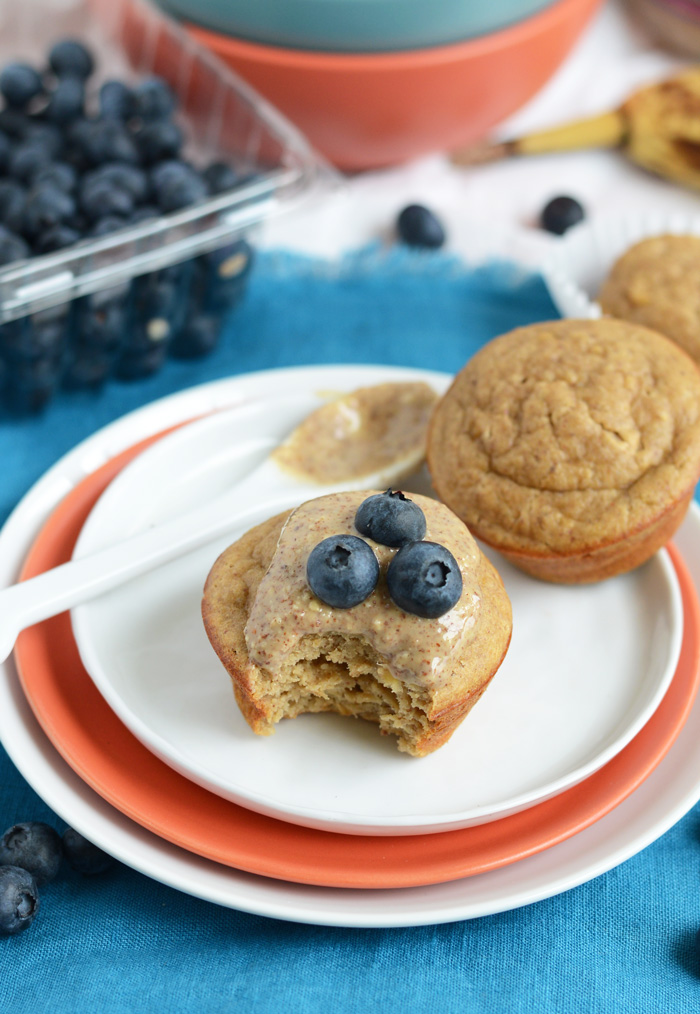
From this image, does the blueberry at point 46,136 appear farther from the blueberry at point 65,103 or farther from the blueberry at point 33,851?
the blueberry at point 33,851

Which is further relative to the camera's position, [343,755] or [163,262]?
[163,262]

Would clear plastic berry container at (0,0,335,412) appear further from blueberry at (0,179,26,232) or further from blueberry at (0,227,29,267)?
blueberry at (0,179,26,232)

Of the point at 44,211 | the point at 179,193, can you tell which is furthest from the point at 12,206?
the point at 179,193

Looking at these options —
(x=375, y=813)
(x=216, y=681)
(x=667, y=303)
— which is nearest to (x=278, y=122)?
(x=667, y=303)

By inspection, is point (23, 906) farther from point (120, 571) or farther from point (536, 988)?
point (536, 988)

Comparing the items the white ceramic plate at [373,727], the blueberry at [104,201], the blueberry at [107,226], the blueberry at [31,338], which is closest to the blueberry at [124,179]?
the blueberry at [104,201]

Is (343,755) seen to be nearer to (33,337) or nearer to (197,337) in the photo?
(33,337)
